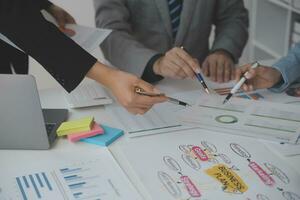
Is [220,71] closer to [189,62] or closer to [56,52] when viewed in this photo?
[189,62]

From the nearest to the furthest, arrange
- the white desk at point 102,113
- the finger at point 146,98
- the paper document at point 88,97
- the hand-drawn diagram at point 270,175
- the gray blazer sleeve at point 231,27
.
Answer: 1. the hand-drawn diagram at point 270,175
2. the white desk at point 102,113
3. the finger at point 146,98
4. the paper document at point 88,97
5. the gray blazer sleeve at point 231,27

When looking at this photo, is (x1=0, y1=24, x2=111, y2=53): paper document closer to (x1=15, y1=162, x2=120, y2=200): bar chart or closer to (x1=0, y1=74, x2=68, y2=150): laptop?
(x1=0, y1=74, x2=68, y2=150): laptop

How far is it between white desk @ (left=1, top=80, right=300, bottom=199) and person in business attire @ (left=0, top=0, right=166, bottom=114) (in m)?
0.11

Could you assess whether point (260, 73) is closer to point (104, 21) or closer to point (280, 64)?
point (280, 64)

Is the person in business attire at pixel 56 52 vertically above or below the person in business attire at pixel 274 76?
above

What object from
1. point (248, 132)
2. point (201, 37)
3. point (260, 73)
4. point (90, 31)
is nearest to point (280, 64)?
point (260, 73)

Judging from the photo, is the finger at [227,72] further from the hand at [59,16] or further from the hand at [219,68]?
the hand at [59,16]

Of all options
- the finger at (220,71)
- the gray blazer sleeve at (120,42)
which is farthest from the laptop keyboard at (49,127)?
the finger at (220,71)

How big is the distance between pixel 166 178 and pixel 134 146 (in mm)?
155

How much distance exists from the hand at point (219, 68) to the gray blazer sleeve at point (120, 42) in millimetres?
193

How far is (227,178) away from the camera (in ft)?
2.94

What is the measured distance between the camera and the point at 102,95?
1.29 meters

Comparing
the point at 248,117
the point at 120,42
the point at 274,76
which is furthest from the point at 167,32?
the point at 248,117

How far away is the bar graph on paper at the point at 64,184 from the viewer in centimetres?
87
